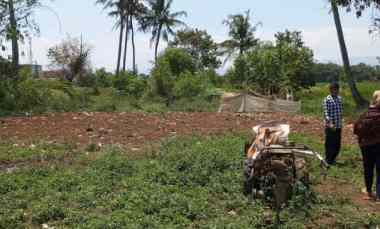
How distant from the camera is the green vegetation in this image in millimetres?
5094

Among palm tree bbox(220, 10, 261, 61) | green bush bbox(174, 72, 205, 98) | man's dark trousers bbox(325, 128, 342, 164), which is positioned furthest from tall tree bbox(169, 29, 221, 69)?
man's dark trousers bbox(325, 128, 342, 164)

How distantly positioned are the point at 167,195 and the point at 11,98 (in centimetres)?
1320

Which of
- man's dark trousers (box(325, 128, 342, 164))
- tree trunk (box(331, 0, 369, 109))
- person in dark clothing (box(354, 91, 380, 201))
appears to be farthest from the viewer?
tree trunk (box(331, 0, 369, 109))

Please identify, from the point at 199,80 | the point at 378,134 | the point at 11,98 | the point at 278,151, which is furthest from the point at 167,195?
the point at 199,80

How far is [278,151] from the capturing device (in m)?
5.52

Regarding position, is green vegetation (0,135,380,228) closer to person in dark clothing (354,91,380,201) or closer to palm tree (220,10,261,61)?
person in dark clothing (354,91,380,201)

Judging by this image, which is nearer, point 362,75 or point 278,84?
point 278,84

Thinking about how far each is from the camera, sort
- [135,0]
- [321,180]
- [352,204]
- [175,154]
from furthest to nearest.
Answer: [135,0], [175,154], [321,180], [352,204]

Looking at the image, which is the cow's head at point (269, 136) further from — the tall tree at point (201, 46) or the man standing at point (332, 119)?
the tall tree at point (201, 46)

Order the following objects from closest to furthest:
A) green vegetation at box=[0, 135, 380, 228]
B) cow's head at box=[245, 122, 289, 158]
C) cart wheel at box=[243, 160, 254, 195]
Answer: green vegetation at box=[0, 135, 380, 228], cart wheel at box=[243, 160, 254, 195], cow's head at box=[245, 122, 289, 158]

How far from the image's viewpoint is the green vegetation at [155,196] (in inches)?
201

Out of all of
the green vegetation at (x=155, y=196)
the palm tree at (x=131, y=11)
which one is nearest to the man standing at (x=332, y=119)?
the green vegetation at (x=155, y=196)

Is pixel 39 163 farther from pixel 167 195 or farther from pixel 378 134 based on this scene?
pixel 378 134

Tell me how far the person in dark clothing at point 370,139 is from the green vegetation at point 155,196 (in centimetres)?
46
